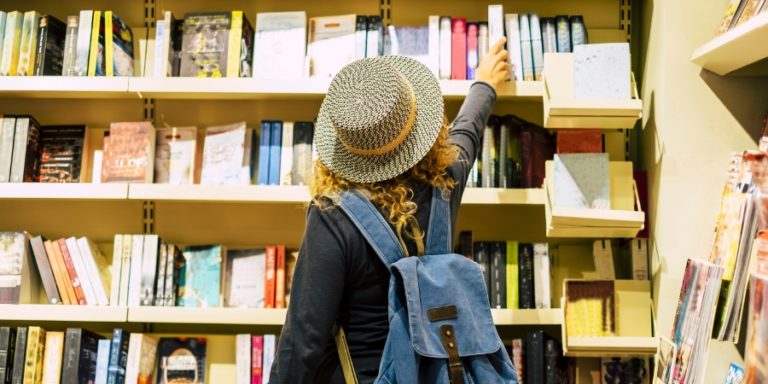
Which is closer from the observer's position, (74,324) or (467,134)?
(467,134)

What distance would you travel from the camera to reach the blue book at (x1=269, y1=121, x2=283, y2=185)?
3.04m

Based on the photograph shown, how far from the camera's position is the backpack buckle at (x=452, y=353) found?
1884 millimetres

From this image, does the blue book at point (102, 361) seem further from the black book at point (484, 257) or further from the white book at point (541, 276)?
the white book at point (541, 276)

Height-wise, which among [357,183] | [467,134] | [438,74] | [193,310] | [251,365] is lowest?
[251,365]

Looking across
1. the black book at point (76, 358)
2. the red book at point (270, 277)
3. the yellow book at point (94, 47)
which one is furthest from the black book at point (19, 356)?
the yellow book at point (94, 47)

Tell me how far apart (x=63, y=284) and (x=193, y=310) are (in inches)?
20.0

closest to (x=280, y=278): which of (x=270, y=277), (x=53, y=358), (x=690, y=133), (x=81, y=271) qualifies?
(x=270, y=277)

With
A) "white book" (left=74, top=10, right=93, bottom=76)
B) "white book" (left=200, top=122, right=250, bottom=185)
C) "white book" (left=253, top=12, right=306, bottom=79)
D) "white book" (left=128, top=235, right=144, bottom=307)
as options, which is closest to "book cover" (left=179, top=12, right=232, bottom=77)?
"white book" (left=253, top=12, right=306, bottom=79)

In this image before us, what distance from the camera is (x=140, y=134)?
3082 mm

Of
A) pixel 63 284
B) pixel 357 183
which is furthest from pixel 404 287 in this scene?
pixel 63 284

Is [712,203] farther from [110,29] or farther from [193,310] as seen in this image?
[110,29]

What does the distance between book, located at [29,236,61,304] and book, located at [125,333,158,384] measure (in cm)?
33

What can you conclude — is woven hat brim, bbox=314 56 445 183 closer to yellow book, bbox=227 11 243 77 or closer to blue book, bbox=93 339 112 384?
yellow book, bbox=227 11 243 77

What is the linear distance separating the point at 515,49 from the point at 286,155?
2.96ft
